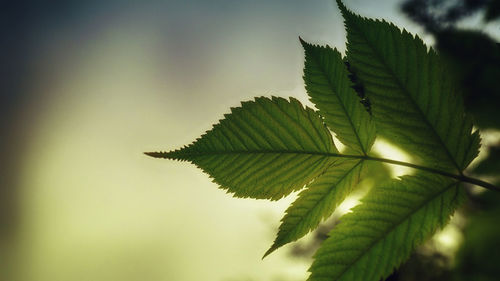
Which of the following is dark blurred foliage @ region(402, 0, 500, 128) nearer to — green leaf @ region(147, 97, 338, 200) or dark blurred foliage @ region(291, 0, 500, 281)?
dark blurred foliage @ region(291, 0, 500, 281)

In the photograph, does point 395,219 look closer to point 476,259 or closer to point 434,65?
point 434,65

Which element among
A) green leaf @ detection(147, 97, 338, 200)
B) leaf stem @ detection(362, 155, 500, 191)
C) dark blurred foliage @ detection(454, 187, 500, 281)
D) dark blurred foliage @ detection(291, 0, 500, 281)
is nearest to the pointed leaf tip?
green leaf @ detection(147, 97, 338, 200)

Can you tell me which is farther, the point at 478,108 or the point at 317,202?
the point at 478,108

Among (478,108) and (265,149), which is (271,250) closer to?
(265,149)

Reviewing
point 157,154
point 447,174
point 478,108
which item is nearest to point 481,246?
point 478,108

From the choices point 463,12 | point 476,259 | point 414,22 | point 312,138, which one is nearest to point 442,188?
point 312,138

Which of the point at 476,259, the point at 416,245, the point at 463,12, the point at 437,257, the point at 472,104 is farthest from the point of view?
the point at 437,257
